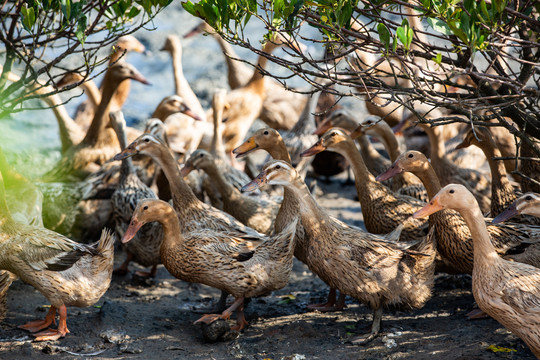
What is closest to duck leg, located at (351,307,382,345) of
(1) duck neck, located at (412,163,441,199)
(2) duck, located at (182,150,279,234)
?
(1) duck neck, located at (412,163,441,199)

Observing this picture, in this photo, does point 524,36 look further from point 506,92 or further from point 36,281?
point 36,281

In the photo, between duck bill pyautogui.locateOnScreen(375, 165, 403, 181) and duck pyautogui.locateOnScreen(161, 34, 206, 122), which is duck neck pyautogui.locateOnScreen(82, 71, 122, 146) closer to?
duck pyautogui.locateOnScreen(161, 34, 206, 122)

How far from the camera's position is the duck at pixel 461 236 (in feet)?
15.9

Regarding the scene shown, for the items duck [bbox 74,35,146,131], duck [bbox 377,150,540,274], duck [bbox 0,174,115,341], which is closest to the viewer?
duck [bbox 0,174,115,341]

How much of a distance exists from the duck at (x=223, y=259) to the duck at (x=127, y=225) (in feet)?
3.21

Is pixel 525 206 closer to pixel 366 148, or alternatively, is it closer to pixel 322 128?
pixel 366 148

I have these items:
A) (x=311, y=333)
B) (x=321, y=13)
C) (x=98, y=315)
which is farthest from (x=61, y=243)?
(x=321, y=13)

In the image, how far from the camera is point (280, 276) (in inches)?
202

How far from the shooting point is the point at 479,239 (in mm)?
4113

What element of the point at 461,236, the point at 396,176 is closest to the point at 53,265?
the point at 461,236

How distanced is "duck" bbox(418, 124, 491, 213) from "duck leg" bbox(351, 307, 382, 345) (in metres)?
2.14

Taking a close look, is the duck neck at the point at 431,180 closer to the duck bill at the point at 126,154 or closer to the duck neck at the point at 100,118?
the duck bill at the point at 126,154

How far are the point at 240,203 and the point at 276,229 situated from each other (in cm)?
87

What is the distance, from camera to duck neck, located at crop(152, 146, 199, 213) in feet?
19.3
